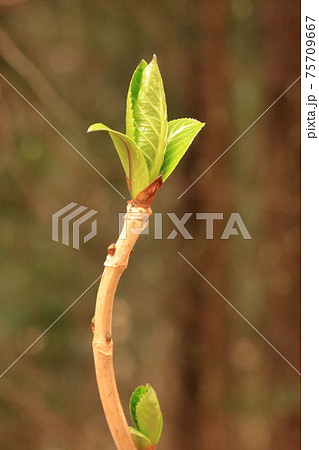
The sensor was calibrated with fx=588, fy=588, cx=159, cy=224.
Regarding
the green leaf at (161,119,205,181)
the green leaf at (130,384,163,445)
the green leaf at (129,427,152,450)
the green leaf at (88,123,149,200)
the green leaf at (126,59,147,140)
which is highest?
the green leaf at (126,59,147,140)

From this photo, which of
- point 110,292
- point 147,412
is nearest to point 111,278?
point 110,292

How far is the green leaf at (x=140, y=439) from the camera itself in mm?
433

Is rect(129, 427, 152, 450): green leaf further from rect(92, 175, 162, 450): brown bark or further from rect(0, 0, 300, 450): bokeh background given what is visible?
rect(0, 0, 300, 450): bokeh background

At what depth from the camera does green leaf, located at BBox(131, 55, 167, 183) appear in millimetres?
397

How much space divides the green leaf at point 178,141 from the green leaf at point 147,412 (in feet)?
0.52

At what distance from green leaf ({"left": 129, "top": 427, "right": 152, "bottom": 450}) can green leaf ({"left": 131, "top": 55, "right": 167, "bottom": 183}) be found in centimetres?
19

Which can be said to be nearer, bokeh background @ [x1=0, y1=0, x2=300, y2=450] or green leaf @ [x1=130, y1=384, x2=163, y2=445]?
Answer: green leaf @ [x1=130, y1=384, x2=163, y2=445]

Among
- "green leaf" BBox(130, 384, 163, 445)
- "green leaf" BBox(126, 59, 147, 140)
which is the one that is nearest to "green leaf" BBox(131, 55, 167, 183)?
"green leaf" BBox(126, 59, 147, 140)

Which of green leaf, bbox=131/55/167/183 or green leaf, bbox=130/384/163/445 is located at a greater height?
green leaf, bbox=131/55/167/183

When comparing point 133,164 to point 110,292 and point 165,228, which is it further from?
point 165,228

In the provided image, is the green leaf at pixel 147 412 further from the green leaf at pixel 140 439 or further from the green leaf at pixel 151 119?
the green leaf at pixel 151 119

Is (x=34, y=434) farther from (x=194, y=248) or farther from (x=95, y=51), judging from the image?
(x=95, y=51)

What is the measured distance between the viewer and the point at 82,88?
66cm

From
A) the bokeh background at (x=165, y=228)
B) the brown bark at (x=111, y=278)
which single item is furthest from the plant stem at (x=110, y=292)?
the bokeh background at (x=165, y=228)
